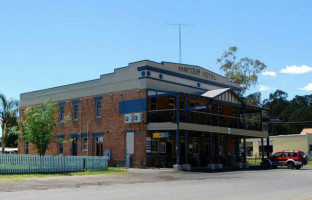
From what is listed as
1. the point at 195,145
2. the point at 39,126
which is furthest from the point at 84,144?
the point at 39,126

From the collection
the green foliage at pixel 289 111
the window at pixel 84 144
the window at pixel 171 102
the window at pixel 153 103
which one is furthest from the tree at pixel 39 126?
the green foliage at pixel 289 111

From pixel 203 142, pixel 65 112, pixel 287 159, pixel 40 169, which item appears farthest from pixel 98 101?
pixel 287 159

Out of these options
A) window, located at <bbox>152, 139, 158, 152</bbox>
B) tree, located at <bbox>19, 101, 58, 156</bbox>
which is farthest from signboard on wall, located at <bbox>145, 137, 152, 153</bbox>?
tree, located at <bbox>19, 101, 58, 156</bbox>

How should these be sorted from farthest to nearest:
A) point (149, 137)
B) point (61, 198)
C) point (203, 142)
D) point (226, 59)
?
point (226, 59) → point (203, 142) → point (149, 137) → point (61, 198)

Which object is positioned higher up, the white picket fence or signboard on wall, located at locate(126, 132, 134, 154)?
signboard on wall, located at locate(126, 132, 134, 154)

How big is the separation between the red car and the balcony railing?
3991 millimetres

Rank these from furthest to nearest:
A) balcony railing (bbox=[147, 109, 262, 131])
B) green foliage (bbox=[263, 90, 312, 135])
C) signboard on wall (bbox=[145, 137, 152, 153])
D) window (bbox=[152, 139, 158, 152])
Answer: green foliage (bbox=[263, 90, 312, 135]) → window (bbox=[152, 139, 158, 152]) → signboard on wall (bbox=[145, 137, 152, 153]) → balcony railing (bbox=[147, 109, 262, 131])

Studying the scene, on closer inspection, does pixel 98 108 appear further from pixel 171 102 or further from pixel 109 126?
pixel 171 102

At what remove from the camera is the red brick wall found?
32.6 m

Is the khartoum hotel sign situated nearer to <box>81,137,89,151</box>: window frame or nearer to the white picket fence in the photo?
<box>81,137,89,151</box>: window frame

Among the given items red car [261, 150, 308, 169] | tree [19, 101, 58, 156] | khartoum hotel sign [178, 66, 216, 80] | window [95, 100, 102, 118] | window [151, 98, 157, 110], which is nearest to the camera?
tree [19, 101, 58, 156]

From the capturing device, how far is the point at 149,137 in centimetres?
3225

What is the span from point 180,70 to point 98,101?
8.00 m

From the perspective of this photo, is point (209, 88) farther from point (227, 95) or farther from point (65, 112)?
point (65, 112)
